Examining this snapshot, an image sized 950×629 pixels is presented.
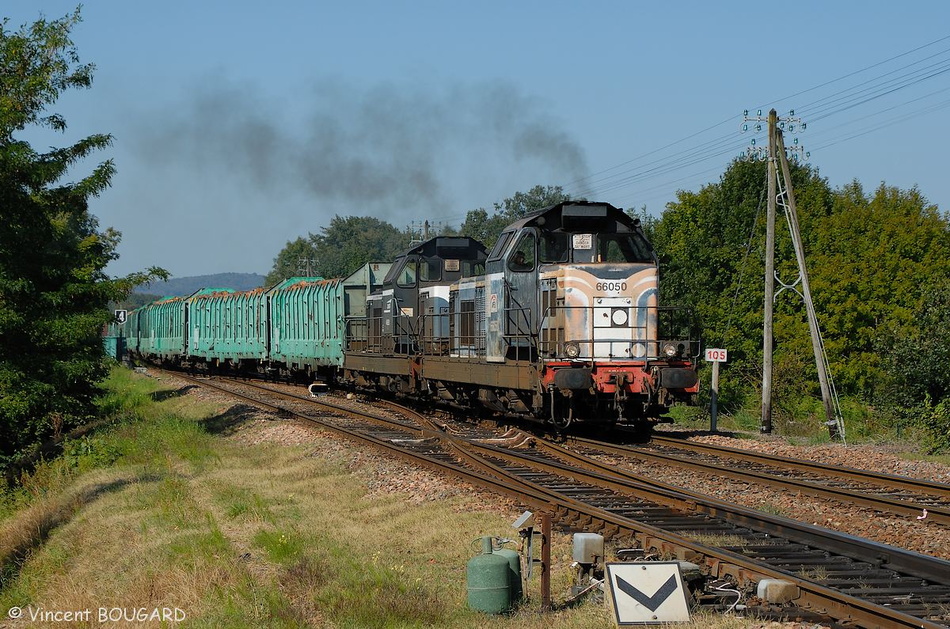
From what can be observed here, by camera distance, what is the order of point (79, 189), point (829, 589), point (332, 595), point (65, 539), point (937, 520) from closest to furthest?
point (829, 589) < point (332, 595) < point (937, 520) < point (65, 539) < point (79, 189)

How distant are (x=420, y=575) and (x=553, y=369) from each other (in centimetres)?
782

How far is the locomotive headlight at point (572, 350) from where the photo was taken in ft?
51.3

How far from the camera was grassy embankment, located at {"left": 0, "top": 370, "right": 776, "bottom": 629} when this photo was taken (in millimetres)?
6980

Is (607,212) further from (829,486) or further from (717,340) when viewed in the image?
(717,340)

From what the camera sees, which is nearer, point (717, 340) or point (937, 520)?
point (937, 520)

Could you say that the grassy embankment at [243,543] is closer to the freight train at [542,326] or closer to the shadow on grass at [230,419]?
the shadow on grass at [230,419]

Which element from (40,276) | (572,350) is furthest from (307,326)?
(572,350)

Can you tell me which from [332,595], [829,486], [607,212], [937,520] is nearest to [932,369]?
[607,212]

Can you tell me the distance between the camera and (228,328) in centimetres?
4181

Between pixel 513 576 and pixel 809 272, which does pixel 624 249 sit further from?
pixel 809 272

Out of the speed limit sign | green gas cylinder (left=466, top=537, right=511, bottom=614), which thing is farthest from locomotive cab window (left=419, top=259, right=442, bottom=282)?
green gas cylinder (left=466, top=537, right=511, bottom=614)

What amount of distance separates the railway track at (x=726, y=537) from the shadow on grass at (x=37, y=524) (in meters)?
4.28

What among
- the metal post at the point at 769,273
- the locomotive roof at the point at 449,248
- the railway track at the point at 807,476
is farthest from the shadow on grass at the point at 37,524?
the metal post at the point at 769,273

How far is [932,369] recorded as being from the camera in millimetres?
23578
